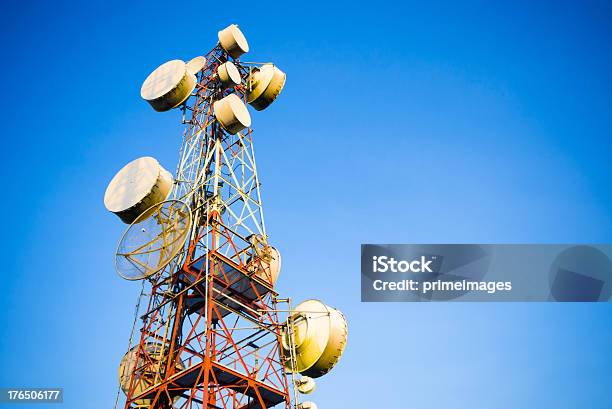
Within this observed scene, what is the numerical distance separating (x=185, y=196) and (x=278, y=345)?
10299 millimetres

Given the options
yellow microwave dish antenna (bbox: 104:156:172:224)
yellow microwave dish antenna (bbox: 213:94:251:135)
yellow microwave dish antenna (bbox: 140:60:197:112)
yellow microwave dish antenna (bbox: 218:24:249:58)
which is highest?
yellow microwave dish antenna (bbox: 218:24:249:58)

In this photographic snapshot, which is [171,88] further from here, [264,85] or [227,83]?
[264,85]

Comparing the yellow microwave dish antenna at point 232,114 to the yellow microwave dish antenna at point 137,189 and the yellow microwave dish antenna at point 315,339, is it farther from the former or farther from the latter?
the yellow microwave dish antenna at point 315,339

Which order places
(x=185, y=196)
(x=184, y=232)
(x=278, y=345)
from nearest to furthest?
1. (x=184, y=232)
2. (x=278, y=345)
3. (x=185, y=196)

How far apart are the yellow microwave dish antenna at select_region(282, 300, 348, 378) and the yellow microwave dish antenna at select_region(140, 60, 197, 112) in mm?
15221

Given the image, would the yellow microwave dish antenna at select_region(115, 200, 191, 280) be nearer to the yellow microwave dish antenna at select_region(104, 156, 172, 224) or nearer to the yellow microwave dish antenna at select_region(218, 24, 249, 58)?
the yellow microwave dish antenna at select_region(104, 156, 172, 224)

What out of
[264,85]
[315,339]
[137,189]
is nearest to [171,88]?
[264,85]

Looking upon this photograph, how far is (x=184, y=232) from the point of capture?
36.8 metres

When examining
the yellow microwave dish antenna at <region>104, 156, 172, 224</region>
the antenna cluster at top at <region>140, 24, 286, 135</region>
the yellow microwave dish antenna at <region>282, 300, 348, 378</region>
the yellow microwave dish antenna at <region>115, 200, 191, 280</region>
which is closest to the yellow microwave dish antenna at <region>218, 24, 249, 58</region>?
the antenna cluster at top at <region>140, 24, 286, 135</region>

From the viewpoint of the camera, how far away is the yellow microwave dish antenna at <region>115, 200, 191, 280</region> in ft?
121

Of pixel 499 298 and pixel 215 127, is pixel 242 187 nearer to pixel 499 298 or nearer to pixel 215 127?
pixel 215 127

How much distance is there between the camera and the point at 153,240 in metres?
37.6

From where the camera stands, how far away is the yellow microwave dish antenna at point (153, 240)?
121 feet

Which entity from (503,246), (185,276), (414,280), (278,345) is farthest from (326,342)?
(503,246)
